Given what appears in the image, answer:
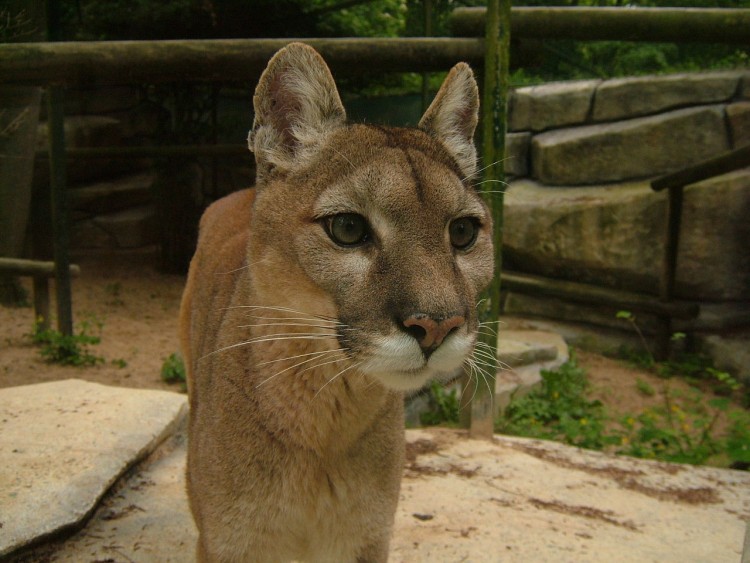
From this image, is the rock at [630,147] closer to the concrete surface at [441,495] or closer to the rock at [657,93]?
the rock at [657,93]

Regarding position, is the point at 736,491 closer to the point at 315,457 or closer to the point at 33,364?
the point at 315,457

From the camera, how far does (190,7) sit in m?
8.27

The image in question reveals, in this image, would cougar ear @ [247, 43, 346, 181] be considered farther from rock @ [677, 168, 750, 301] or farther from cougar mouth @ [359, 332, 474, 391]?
rock @ [677, 168, 750, 301]

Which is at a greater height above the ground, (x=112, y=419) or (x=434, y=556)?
(x=112, y=419)

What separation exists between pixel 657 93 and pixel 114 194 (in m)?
7.67

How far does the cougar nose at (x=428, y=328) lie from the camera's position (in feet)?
6.30

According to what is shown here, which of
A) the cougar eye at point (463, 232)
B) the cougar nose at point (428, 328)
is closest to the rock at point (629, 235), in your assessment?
the cougar eye at point (463, 232)

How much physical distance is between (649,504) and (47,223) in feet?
17.9

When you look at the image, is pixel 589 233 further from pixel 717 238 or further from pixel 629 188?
pixel 717 238

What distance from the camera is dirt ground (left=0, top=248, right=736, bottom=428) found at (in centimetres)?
587

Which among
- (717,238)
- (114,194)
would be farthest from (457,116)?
(114,194)

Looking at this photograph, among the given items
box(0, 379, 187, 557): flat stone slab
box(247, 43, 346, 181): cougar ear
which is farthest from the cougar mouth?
box(0, 379, 187, 557): flat stone slab

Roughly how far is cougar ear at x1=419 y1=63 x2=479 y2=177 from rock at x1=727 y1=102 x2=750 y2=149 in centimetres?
658

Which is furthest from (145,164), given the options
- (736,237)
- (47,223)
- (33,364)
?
(736,237)
